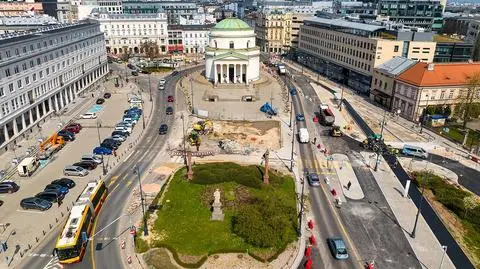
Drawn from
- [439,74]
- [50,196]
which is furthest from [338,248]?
[439,74]

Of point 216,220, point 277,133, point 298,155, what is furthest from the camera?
point 277,133

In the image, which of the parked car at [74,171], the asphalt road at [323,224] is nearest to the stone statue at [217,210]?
the asphalt road at [323,224]

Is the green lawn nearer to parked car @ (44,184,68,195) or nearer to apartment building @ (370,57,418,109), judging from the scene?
parked car @ (44,184,68,195)

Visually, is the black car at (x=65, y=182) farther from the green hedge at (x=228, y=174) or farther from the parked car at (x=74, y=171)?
the green hedge at (x=228, y=174)

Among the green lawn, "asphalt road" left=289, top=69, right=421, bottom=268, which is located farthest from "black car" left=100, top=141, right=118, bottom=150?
"asphalt road" left=289, top=69, right=421, bottom=268

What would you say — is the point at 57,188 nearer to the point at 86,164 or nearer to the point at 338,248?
the point at 86,164

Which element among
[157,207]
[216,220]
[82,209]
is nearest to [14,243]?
[82,209]

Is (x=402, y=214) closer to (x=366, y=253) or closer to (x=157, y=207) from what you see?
(x=366, y=253)
